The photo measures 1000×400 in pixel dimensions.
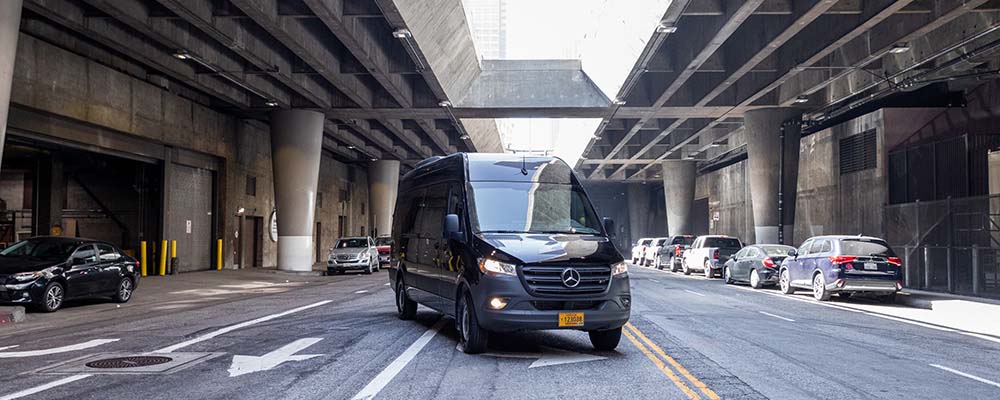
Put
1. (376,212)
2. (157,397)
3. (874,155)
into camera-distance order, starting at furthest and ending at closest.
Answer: (376,212), (874,155), (157,397)

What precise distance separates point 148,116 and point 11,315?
14962 millimetres

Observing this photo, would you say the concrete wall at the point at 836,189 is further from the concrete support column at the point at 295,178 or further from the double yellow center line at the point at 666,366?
the concrete support column at the point at 295,178

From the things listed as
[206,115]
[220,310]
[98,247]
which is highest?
[206,115]

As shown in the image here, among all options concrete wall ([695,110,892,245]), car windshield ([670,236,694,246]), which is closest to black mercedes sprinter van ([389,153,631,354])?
concrete wall ([695,110,892,245])

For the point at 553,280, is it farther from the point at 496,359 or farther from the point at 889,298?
the point at 889,298

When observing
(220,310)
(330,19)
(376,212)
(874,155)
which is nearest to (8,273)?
(220,310)

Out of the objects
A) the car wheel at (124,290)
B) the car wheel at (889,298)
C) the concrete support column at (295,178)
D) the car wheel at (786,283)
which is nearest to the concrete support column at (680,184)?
the concrete support column at (295,178)

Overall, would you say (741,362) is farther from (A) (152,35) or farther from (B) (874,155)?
(B) (874,155)

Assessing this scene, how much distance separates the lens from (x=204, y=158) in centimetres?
3450

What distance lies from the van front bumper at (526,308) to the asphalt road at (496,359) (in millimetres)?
452

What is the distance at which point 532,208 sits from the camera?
11109 mm

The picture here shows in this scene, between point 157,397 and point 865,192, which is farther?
point 865,192

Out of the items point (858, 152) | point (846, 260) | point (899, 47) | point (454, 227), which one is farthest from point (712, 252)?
point (454, 227)

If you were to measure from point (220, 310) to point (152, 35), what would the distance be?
30.2 feet
